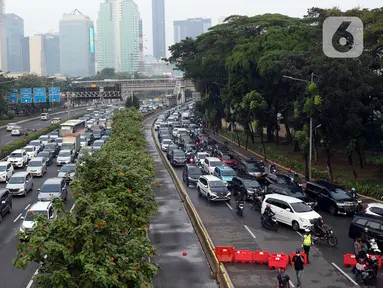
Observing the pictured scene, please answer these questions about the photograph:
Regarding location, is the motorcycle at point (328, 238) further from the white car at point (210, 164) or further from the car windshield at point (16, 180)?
the car windshield at point (16, 180)

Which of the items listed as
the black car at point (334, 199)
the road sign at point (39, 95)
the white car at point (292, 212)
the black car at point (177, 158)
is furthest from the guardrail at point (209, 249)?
the road sign at point (39, 95)

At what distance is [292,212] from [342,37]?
16.2m

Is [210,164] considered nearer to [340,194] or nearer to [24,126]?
[340,194]

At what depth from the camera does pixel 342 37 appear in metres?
34.8

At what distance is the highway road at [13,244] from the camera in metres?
17.4

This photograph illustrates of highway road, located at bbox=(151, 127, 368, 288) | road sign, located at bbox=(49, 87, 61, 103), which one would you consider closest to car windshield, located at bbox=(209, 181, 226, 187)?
highway road, located at bbox=(151, 127, 368, 288)

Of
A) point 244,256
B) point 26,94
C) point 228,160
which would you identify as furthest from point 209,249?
point 26,94

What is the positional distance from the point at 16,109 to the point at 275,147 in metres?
67.0

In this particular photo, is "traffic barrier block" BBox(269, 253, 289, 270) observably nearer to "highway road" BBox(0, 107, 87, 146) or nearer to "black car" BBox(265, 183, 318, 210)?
"black car" BBox(265, 183, 318, 210)

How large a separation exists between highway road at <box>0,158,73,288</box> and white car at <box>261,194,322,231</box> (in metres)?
11.5

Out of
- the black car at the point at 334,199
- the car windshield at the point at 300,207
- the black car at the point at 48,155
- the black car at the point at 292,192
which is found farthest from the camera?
the black car at the point at 48,155

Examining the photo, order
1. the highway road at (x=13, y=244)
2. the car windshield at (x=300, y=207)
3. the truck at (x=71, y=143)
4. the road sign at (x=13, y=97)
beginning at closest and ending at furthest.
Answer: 1. the highway road at (x=13, y=244)
2. the car windshield at (x=300, y=207)
3. the truck at (x=71, y=143)
4. the road sign at (x=13, y=97)

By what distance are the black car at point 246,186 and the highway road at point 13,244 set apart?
32.8 ft

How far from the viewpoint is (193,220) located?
81.3 feet
